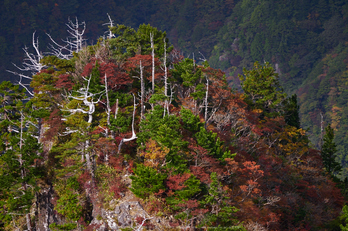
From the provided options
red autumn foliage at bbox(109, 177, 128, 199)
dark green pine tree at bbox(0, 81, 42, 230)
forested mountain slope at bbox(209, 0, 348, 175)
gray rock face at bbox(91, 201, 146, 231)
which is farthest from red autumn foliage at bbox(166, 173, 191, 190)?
forested mountain slope at bbox(209, 0, 348, 175)

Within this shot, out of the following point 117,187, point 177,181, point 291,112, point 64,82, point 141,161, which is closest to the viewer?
point 177,181

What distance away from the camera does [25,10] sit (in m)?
126

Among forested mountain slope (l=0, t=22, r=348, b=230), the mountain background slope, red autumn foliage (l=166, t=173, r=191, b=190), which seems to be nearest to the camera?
red autumn foliage (l=166, t=173, r=191, b=190)

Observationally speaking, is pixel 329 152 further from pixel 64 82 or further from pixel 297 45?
pixel 297 45

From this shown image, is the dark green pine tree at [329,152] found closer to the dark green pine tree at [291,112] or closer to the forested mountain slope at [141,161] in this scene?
the dark green pine tree at [291,112]

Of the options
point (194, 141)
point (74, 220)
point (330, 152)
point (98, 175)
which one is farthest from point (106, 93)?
point (330, 152)

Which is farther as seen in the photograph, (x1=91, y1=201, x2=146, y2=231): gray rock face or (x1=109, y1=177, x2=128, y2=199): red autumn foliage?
(x1=109, y1=177, x2=128, y2=199): red autumn foliage

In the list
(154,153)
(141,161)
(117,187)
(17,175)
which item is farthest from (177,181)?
(17,175)

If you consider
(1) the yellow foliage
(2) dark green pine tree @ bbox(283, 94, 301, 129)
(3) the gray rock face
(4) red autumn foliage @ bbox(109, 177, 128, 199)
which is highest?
(2) dark green pine tree @ bbox(283, 94, 301, 129)

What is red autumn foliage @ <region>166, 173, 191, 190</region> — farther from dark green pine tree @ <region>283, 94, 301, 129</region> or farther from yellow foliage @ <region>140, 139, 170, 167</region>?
dark green pine tree @ <region>283, 94, 301, 129</region>

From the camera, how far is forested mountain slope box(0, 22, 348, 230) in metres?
22.1

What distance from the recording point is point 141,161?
2575cm

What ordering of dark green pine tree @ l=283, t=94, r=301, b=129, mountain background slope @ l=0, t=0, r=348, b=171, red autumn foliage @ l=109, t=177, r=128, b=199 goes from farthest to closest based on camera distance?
mountain background slope @ l=0, t=0, r=348, b=171
dark green pine tree @ l=283, t=94, r=301, b=129
red autumn foliage @ l=109, t=177, r=128, b=199

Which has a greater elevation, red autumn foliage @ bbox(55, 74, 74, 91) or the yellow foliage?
red autumn foliage @ bbox(55, 74, 74, 91)
